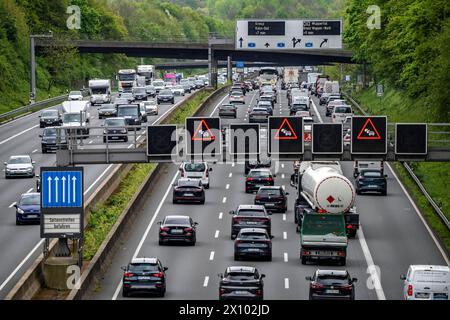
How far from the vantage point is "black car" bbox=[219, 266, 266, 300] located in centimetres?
3891

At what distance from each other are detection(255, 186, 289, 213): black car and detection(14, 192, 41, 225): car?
1205 cm

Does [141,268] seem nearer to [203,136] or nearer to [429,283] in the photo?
[429,283]

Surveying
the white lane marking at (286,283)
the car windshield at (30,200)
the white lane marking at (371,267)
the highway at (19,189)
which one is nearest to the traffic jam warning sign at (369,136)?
the white lane marking at (371,267)

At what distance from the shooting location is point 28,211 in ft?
190

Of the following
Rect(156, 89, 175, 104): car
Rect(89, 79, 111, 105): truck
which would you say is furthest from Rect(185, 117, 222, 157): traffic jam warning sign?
Rect(89, 79, 111, 105): truck

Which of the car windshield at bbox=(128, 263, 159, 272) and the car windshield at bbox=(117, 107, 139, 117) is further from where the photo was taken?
the car windshield at bbox=(117, 107, 139, 117)

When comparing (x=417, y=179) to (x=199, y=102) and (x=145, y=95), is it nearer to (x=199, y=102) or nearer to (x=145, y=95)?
(x=199, y=102)

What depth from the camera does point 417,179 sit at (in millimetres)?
71688

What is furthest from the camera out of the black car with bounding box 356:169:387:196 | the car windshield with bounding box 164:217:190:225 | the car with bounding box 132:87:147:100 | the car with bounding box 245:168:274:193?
the car with bounding box 132:87:147:100

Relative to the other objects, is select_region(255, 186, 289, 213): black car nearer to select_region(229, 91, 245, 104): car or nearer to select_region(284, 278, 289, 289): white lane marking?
select_region(284, 278, 289, 289): white lane marking

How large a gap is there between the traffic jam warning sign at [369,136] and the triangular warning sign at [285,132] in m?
2.39

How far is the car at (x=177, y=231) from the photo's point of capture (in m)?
53.7

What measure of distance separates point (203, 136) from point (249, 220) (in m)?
6.95

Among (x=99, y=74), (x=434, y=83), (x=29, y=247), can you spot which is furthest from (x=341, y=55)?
(x=29, y=247)
